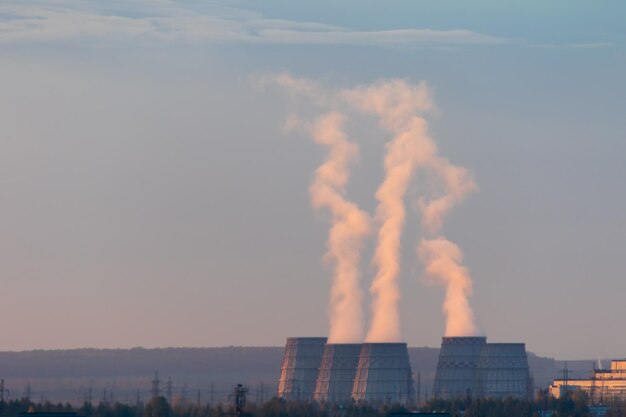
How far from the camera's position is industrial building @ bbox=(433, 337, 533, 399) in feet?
499

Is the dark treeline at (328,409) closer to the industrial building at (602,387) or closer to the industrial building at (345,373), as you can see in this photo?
the industrial building at (345,373)

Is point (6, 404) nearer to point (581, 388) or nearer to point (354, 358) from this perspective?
point (354, 358)

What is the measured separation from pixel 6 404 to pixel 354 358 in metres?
41.2

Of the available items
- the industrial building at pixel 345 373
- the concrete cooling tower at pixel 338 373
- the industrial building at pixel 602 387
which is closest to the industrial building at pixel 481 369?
the industrial building at pixel 345 373

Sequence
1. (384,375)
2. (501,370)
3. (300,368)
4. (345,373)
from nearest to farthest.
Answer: (384,375), (501,370), (345,373), (300,368)

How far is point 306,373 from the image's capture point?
162000 millimetres

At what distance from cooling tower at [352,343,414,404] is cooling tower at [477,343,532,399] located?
281 inches

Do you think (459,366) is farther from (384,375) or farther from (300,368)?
(300,368)

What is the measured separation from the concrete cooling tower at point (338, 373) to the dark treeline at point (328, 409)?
2.39 m

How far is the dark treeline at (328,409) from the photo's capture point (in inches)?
4897

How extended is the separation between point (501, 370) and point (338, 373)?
628 inches

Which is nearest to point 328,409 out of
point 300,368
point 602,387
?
point 300,368

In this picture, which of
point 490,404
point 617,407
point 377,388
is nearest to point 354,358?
point 377,388

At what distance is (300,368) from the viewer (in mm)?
163000
